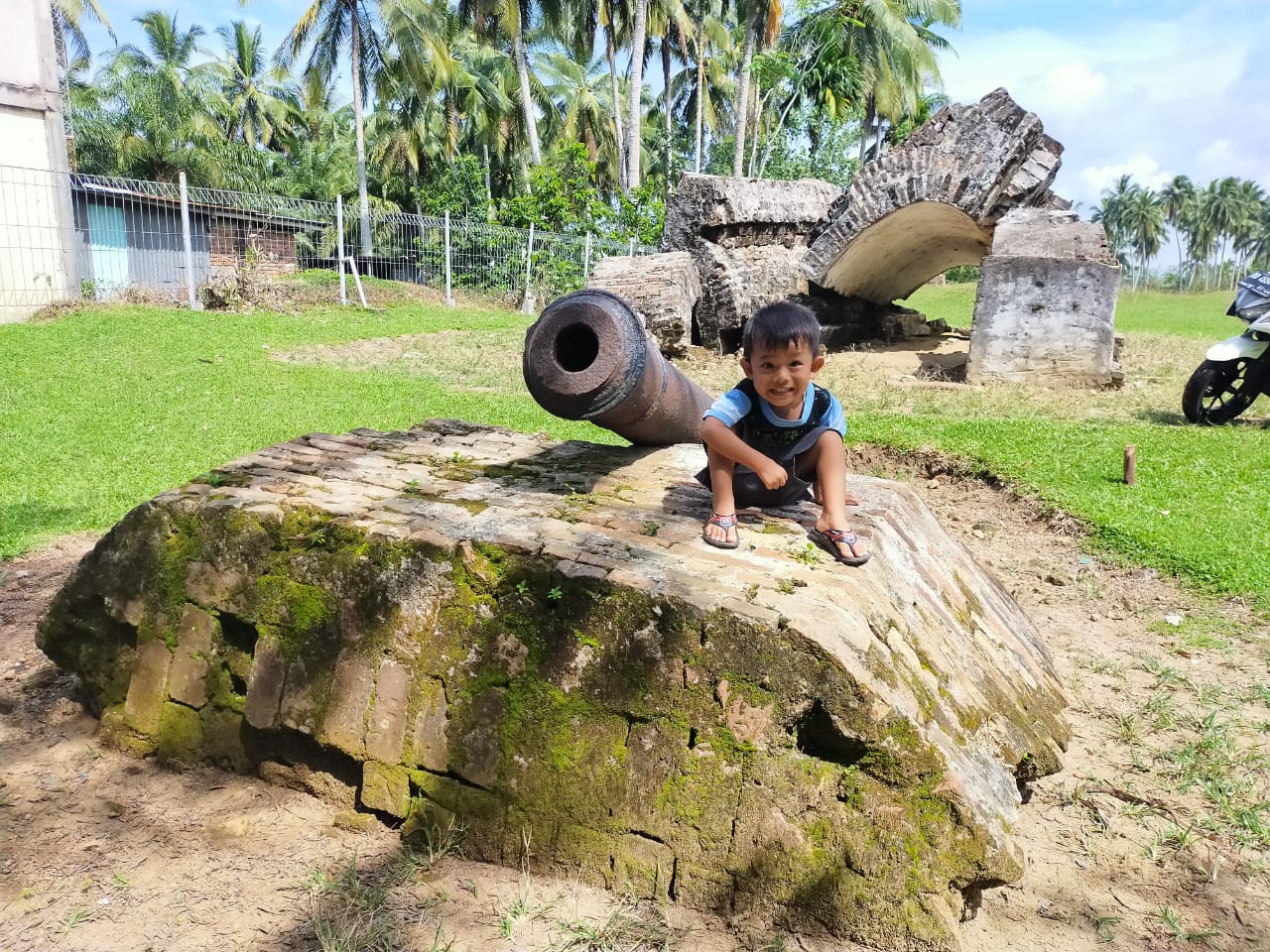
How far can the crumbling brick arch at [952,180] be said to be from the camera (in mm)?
10195

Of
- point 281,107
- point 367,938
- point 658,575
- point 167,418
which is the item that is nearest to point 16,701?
point 367,938

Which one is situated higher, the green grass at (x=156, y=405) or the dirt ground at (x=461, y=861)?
the green grass at (x=156, y=405)

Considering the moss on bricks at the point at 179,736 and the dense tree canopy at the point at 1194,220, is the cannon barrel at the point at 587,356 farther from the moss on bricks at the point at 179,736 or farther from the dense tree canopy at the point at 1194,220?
the dense tree canopy at the point at 1194,220

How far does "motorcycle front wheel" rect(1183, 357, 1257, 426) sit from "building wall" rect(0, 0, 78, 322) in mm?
14273

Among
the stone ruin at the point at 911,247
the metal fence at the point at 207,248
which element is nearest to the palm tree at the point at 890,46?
the metal fence at the point at 207,248

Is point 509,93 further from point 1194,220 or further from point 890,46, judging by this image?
point 1194,220

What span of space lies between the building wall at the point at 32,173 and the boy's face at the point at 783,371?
43.8ft

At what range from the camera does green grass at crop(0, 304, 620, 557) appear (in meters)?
5.75

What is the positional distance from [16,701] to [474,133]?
98.3 ft

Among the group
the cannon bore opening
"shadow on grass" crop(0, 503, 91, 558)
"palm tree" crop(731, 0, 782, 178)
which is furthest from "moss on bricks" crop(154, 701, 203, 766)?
"palm tree" crop(731, 0, 782, 178)

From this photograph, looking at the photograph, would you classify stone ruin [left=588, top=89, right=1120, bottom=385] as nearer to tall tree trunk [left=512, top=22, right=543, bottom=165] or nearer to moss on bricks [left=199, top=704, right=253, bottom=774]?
moss on bricks [left=199, top=704, right=253, bottom=774]

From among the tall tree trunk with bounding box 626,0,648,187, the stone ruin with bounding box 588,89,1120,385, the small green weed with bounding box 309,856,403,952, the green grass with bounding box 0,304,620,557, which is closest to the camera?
the small green weed with bounding box 309,856,403,952

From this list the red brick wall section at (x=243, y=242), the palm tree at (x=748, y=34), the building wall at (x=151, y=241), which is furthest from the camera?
the palm tree at (x=748, y=34)

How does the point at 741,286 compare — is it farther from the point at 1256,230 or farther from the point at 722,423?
the point at 1256,230
